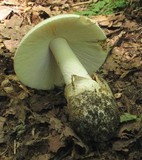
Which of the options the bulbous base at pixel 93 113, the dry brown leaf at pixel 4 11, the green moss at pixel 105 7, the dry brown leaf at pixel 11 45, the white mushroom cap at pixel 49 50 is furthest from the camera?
the dry brown leaf at pixel 4 11

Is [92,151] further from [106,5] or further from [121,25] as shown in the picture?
[106,5]

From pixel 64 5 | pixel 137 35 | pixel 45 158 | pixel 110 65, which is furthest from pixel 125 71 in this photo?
pixel 64 5

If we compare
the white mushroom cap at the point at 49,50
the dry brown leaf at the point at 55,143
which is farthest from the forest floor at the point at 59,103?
the white mushroom cap at the point at 49,50

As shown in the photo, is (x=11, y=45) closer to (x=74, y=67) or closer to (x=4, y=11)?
(x=4, y=11)

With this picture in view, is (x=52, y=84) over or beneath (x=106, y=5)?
beneath

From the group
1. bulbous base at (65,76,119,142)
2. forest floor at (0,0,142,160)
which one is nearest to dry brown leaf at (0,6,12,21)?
forest floor at (0,0,142,160)

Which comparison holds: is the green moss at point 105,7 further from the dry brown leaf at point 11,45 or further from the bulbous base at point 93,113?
Result: the bulbous base at point 93,113

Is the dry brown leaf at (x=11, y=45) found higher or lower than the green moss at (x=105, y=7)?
lower
